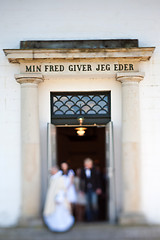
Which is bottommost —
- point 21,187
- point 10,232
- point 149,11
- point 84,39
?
point 10,232

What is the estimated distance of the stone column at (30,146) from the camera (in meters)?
11.1

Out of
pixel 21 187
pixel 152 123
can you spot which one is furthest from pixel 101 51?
pixel 21 187

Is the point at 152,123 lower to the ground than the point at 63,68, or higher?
lower

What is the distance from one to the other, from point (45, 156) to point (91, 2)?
4494 mm

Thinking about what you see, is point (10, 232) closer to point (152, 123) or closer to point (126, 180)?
point (126, 180)

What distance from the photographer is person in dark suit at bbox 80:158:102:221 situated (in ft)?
36.4

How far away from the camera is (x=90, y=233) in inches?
405

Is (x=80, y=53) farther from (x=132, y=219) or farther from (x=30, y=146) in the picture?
(x=132, y=219)

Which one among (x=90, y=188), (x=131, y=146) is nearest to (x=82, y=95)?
(x=131, y=146)

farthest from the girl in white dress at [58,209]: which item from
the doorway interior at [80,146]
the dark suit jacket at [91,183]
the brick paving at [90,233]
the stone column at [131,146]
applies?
the doorway interior at [80,146]

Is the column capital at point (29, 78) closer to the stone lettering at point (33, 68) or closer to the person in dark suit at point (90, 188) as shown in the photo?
the stone lettering at point (33, 68)

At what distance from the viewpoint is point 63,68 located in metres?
11.6

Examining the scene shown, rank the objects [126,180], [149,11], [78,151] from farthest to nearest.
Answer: [78,151] < [149,11] < [126,180]

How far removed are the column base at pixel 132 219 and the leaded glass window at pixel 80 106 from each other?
2.74 m
